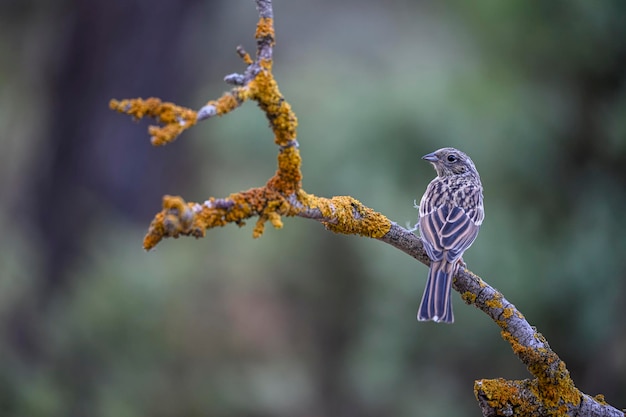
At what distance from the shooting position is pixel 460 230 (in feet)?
15.1

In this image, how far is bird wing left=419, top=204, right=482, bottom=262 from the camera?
3.96m

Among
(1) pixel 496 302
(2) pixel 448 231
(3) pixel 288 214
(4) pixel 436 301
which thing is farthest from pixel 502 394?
(2) pixel 448 231

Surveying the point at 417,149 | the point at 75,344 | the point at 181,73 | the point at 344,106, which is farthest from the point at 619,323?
the point at 181,73

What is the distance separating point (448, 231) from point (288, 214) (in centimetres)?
198

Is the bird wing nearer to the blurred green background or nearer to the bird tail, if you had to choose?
the bird tail

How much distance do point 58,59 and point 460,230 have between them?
547 cm

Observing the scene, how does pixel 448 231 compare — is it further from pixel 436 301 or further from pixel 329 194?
pixel 329 194

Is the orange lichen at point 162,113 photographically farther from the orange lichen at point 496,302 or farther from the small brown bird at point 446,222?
the small brown bird at point 446,222

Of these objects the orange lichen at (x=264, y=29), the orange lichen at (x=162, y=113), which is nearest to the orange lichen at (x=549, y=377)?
the orange lichen at (x=264, y=29)

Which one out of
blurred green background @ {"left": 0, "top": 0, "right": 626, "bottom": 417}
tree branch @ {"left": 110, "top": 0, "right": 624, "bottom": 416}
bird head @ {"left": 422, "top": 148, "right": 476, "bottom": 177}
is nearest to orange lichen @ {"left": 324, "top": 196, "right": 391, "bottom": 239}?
tree branch @ {"left": 110, "top": 0, "right": 624, "bottom": 416}

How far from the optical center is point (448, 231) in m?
4.46

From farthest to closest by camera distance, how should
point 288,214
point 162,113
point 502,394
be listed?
point 502,394 < point 288,214 < point 162,113

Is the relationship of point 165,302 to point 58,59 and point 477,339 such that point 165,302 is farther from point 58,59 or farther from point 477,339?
point 58,59

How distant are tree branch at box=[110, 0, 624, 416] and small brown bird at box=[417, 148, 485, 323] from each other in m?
0.30
